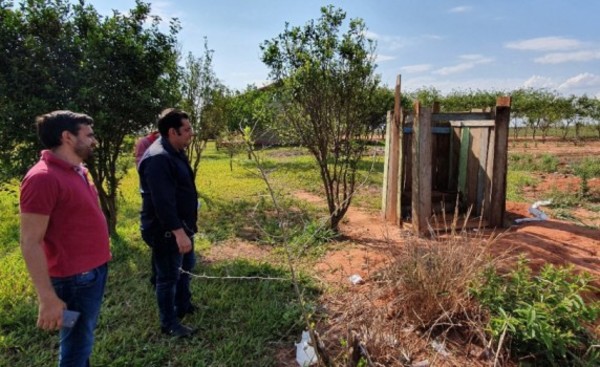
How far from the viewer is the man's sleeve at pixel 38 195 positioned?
1.85 metres

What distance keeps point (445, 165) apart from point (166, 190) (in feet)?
17.3

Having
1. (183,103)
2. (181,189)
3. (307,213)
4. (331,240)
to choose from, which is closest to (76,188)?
(181,189)

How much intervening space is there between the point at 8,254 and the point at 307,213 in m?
4.43

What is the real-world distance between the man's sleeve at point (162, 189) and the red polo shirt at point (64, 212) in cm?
59

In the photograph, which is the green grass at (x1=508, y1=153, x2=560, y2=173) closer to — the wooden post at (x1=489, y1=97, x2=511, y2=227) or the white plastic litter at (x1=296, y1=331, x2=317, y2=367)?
the wooden post at (x1=489, y1=97, x2=511, y2=227)

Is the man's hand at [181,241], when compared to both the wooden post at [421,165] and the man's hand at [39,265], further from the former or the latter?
the wooden post at [421,165]

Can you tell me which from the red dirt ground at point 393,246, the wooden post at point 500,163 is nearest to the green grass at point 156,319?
the red dirt ground at point 393,246

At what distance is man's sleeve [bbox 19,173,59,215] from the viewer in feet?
6.07

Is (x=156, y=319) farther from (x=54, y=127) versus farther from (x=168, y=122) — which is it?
(x=54, y=127)

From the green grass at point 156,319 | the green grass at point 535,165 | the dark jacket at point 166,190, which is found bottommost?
the green grass at point 156,319

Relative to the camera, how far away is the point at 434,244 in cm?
309

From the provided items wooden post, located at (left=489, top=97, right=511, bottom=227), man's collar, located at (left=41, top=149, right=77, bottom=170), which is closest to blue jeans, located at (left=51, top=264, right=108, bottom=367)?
man's collar, located at (left=41, top=149, right=77, bottom=170)

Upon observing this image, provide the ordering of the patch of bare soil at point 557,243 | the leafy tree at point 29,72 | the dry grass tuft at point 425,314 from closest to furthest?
1. the dry grass tuft at point 425,314
2. the patch of bare soil at point 557,243
3. the leafy tree at point 29,72

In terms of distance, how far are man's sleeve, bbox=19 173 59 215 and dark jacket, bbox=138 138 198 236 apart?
866mm
